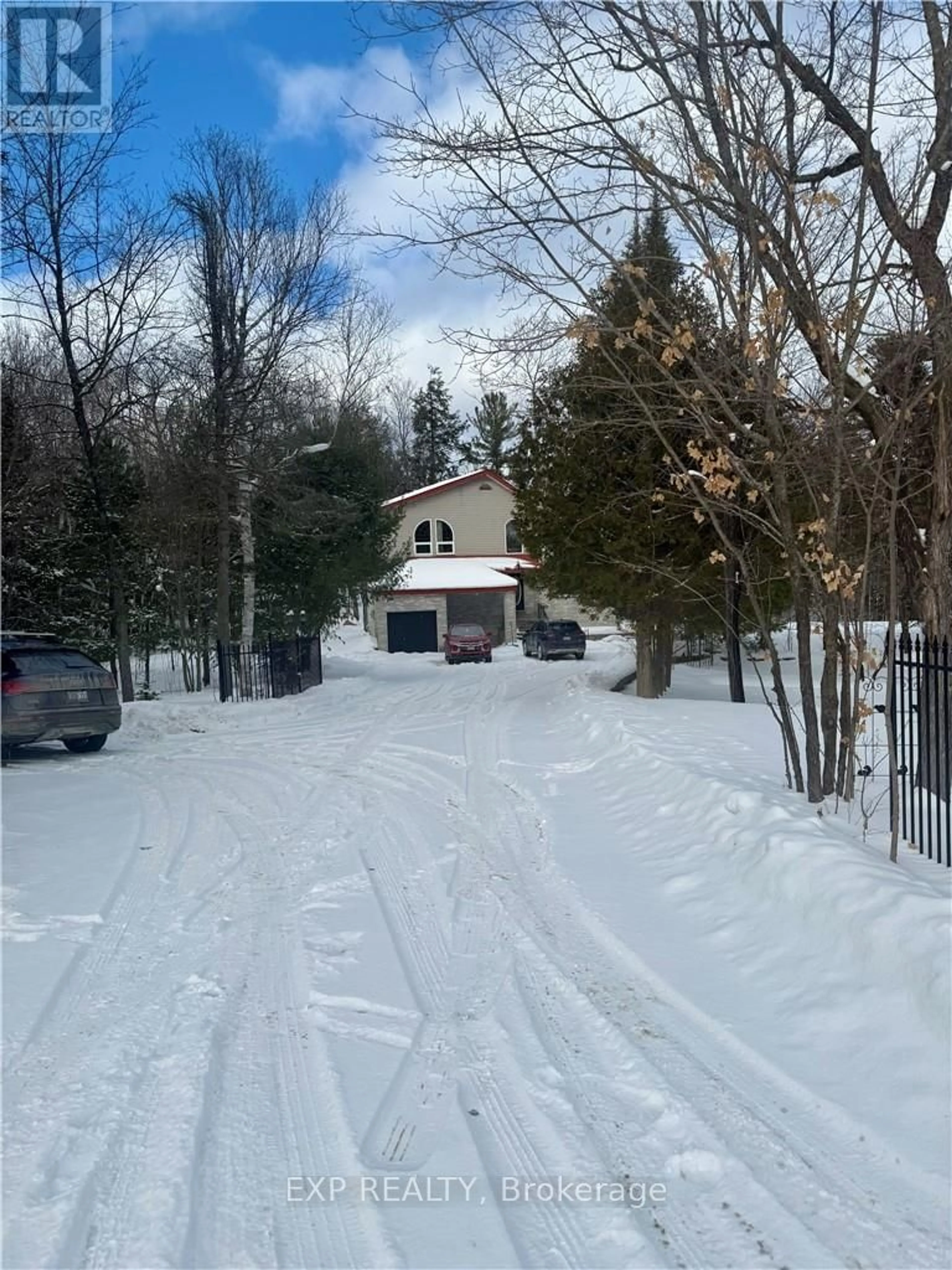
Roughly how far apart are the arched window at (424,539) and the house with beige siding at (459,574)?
0.11 feet

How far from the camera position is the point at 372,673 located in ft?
96.6

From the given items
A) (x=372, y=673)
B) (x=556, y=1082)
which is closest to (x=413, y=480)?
(x=372, y=673)

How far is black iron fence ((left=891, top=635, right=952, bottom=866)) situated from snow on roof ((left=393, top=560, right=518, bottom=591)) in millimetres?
31025

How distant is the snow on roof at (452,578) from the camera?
40312mm

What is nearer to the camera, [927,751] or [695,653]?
[927,751]

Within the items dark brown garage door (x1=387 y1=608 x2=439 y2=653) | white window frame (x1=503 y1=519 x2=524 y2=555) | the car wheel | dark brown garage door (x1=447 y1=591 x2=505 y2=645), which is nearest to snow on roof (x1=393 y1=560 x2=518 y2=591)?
dark brown garage door (x1=447 y1=591 x2=505 y2=645)

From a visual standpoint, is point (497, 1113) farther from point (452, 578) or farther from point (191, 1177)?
point (452, 578)

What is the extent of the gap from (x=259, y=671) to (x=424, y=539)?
2720cm

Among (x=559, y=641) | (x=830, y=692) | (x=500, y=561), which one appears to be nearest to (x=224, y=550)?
(x=559, y=641)

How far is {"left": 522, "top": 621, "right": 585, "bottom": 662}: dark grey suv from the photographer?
109 feet

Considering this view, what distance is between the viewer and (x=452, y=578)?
41.8m

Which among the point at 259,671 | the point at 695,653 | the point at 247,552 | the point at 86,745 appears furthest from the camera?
the point at 695,653

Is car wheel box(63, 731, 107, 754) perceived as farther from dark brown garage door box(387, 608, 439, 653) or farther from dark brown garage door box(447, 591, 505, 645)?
dark brown garage door box(447, 591, 505, 645)

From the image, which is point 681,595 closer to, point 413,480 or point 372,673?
point 372,673
